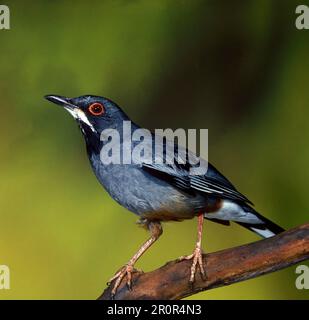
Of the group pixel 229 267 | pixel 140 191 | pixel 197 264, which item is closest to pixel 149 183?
pixel 140 191

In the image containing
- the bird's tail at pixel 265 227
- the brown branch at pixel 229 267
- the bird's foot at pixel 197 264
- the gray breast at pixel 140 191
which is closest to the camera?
the brown branch at pixel 229 267

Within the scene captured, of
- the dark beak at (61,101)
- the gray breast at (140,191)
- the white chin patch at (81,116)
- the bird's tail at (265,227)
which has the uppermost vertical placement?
the dark beak at (61,101)

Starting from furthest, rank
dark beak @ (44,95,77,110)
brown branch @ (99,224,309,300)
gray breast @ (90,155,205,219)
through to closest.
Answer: dark beak @ (44,95,77,110) < gray breast @ (90,155,205,219) < brown branch @ (99,224,309,300)

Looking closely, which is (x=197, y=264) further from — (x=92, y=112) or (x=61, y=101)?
(x=61, y=101)

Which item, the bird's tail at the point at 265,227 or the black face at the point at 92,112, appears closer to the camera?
the black face at the point at 92,112

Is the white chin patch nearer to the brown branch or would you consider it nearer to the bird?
the bird

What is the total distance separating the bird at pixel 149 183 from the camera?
2.96 meters

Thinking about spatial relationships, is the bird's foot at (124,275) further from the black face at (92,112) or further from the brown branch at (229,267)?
the black face at (92,112)

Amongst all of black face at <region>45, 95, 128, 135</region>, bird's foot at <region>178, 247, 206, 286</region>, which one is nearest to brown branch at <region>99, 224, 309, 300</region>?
bird's foot at <region>178, 247, 206, 286</region>

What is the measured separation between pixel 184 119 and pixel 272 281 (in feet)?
4.38

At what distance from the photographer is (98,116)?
3105mm

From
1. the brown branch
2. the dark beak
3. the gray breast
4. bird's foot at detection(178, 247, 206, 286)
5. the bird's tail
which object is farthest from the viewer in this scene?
the bird's tail

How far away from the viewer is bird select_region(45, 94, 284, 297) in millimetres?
2955

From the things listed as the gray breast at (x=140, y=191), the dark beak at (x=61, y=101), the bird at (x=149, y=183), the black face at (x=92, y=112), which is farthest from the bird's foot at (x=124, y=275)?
the dark beak at (x=61, y=101)
